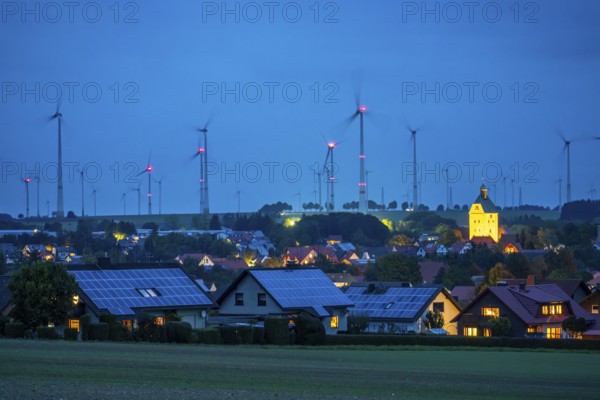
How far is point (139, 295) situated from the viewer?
199ft

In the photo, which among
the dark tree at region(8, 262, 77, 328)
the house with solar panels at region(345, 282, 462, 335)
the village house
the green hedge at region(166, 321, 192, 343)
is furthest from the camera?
the house with solar panels at region(345, 282, 462, 335)

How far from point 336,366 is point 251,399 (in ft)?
40.1

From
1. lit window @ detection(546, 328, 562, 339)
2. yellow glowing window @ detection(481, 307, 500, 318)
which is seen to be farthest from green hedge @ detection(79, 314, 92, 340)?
lit window @ detection(546, 328, 562, 339)

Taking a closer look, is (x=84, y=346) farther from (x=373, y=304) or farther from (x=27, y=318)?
(x=373, y=304)

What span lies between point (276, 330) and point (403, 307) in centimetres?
2541

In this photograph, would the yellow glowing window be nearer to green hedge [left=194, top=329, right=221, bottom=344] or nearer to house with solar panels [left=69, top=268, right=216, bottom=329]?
house with solar panels [left=69, top=268, right=216, bottom=329]

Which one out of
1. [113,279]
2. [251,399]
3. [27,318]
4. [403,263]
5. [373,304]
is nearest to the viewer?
[251,399]

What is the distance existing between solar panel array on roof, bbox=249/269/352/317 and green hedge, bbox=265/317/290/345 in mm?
11885

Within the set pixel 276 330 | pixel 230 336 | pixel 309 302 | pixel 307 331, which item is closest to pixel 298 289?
pixel 309 302

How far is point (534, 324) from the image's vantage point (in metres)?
74.4

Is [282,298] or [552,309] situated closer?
[282,298]

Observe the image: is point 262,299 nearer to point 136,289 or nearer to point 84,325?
point 136,289

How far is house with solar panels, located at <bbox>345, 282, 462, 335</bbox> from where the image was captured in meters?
75.6

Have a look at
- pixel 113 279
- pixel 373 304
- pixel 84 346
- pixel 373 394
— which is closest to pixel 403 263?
pixel 373 304
